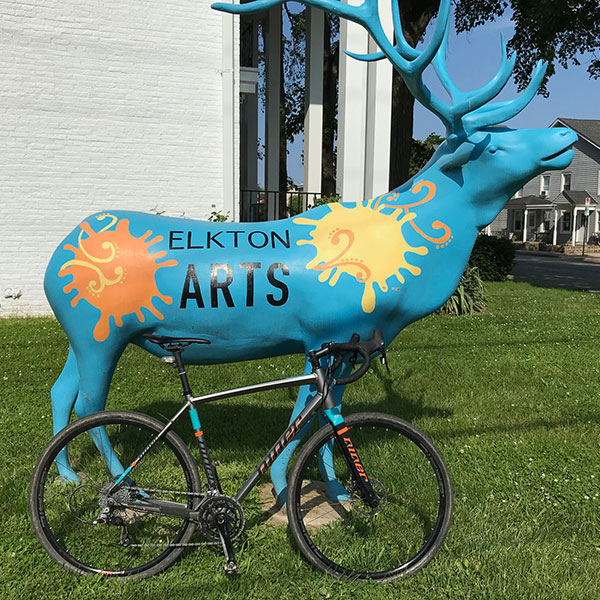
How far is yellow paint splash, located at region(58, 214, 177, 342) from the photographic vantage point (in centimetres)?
292

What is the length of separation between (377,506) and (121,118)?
8770 millimetres

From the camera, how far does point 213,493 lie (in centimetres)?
259

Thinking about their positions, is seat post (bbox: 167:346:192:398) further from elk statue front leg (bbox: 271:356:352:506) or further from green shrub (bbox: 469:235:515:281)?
green shrub (bbox: 469:235:515:281)

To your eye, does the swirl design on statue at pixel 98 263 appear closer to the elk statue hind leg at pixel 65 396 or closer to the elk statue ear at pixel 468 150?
the elk statue hind leg at pixel 65 396

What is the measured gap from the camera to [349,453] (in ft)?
8.59

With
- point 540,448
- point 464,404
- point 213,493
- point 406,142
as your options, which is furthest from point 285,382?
point 406,142

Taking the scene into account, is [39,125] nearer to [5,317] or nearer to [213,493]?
[5,317]

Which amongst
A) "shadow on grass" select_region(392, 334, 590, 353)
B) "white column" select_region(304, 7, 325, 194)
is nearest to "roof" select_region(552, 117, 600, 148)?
"white column" select_region(304, 7, 325, 194)

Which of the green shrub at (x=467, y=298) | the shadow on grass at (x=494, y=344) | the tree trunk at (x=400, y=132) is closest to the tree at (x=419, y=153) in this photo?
the tree trunk at (x=400, y=132)

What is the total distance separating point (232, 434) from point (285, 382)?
6.73ft

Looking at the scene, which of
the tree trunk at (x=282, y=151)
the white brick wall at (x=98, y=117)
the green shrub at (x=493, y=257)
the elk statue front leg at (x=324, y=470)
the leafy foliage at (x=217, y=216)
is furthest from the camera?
the green shrub at (x=493, y=257)

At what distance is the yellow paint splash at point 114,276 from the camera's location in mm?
2924

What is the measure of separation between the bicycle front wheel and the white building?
7474 millimetres

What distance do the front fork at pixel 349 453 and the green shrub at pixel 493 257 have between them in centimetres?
1401
